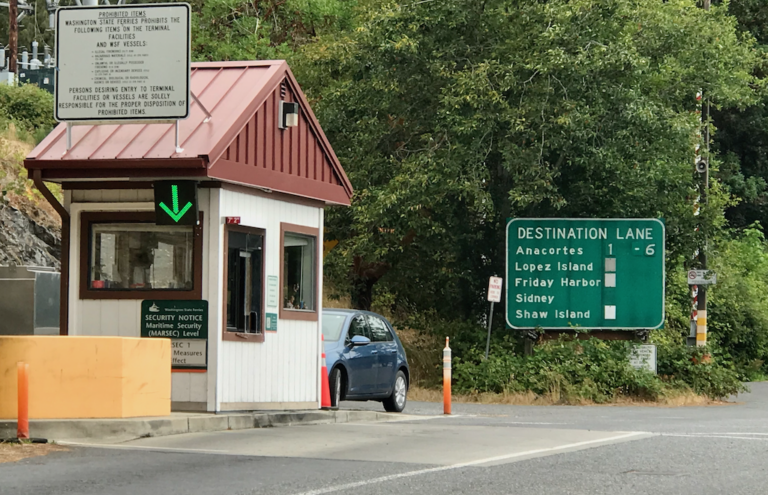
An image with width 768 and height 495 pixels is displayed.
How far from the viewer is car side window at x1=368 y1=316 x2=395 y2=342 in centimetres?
2120

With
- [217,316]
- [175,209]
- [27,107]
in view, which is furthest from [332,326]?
[27,107]

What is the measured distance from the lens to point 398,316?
3531 centimetres

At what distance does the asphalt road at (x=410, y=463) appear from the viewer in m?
10.0

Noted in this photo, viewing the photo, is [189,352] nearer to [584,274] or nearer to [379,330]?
[379,330]

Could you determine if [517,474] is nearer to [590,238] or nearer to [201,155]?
[201,155]

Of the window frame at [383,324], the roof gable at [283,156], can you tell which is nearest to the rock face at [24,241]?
the window frame at [383,324]

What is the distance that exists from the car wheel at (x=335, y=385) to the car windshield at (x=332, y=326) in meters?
0.61

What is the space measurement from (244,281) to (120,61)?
3109 millimetres

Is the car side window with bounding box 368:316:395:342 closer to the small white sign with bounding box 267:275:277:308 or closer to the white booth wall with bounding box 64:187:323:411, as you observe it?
the white booth wall with bounding box 64:187:323:411

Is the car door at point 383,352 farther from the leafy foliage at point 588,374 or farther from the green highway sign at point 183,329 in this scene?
the leafy foliage at point 588,374

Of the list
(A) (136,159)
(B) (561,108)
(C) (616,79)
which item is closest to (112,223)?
(A) (136,159)

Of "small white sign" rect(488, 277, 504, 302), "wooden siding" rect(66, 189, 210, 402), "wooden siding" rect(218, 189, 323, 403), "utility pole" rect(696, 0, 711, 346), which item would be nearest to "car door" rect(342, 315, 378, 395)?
"wooden siding" rect(218, 189, 323, 403)

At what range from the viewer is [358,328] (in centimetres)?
2080

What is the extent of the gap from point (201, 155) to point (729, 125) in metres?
40.6
